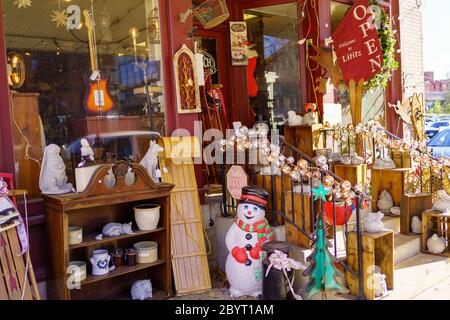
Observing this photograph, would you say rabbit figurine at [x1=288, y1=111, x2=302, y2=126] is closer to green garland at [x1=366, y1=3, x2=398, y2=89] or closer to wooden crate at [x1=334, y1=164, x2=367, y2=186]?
wooden crate at [x1=334, y1=164, x2=367, y2=186]

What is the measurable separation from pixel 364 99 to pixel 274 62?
1776mm

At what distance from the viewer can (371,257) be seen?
4.11m

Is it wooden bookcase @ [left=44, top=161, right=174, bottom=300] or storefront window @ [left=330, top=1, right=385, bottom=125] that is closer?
wooden bookcase @ [left=44, top=161, right=174, bottom=300]

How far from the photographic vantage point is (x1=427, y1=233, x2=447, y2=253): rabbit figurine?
533cm

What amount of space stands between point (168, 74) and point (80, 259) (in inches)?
83.4

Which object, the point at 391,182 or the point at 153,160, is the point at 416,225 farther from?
the point at 153,160

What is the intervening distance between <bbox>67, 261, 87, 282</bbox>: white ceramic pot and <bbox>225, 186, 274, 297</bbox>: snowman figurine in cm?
135

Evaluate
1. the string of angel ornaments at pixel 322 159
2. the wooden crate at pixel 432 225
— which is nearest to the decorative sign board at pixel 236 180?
the string of angel ornaments at pixel 322 159

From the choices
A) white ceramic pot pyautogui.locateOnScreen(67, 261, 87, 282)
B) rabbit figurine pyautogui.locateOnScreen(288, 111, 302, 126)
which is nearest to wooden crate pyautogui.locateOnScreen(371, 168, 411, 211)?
→ rabbit figurine pyautogui.locateOnScreen(288, 111, 302, 126)

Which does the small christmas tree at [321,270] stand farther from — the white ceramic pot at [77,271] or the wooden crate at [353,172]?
the wooden crate at [353,172]

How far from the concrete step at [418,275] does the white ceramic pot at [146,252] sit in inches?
83.5
